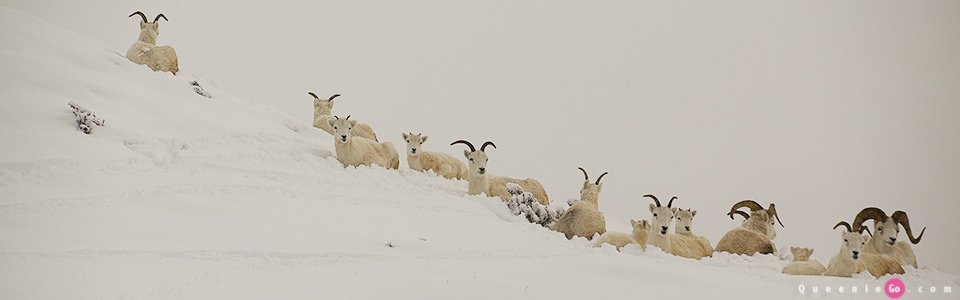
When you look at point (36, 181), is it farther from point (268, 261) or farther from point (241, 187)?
point (268, 261)

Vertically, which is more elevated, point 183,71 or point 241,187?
point 183,71

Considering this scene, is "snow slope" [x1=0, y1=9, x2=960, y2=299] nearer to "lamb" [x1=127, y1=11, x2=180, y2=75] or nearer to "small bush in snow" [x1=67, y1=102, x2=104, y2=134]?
"small bush in snow" [x1=67, y1=102, x2=104, y2=134]

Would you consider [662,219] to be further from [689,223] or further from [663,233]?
[689,223]

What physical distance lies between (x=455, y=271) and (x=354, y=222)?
296 centimetres

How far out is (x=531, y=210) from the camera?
16297 millimetres

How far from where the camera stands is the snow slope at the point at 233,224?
26.2 feet

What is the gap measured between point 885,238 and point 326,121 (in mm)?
15556

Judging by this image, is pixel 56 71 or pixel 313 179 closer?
pixel 313 179

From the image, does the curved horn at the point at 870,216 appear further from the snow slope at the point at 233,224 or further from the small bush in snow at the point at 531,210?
the small bush in snow at the point at 531,210

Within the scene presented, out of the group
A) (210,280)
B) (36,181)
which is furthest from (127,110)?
(210,280)

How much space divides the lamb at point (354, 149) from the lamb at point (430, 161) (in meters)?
0.61

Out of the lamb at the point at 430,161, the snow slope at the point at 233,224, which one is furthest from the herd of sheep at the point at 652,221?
the snow slope at the point at 233,224

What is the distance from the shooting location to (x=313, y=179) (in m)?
14.7

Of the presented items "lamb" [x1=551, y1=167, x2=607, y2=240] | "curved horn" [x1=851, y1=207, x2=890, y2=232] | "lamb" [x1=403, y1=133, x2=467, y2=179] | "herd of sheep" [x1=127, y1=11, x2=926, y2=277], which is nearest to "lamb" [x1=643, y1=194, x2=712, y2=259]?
"herd of sheep" [x1=127, y1=11, x2=926, y2=277]
